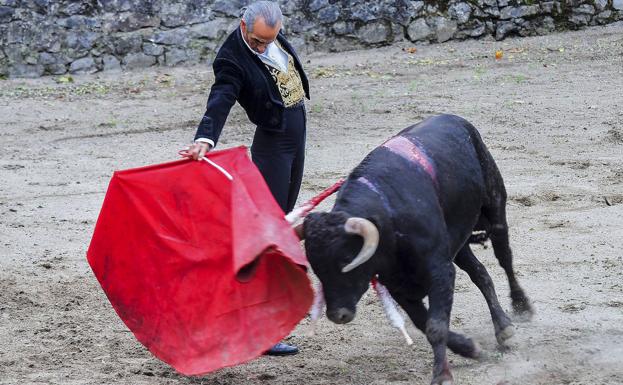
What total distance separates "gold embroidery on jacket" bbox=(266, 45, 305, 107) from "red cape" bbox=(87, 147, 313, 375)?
1.56 ft

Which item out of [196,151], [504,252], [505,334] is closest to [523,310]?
[504,252]

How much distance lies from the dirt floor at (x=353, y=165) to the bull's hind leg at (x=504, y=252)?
0.13 meters

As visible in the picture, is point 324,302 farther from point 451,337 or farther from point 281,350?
point 281,350

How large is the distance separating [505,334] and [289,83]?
172cm

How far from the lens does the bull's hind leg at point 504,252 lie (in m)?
6.08

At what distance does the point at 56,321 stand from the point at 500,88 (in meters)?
6.48

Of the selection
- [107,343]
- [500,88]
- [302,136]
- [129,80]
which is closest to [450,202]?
[302,136]

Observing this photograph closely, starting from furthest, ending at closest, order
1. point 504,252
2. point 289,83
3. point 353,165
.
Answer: point 353,165
point 504,252
point 289,83

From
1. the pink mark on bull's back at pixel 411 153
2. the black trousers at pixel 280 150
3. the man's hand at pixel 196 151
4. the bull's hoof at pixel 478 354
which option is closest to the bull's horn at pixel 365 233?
the pink mark on bull's back at pixel 411 153

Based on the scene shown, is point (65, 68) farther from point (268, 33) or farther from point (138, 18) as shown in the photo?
point (268, 33)

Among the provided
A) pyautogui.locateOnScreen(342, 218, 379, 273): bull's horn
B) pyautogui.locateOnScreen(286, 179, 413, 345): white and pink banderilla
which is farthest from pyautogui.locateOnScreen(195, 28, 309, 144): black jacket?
pyautogui.locateOnScreen(342, 218, 379, 273): bull's horn

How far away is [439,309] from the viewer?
16.8 ft

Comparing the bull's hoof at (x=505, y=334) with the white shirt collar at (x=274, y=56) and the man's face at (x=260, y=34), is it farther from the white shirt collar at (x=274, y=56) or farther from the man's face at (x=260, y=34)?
the man's face at (x=260, y=34)

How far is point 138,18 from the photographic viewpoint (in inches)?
508
